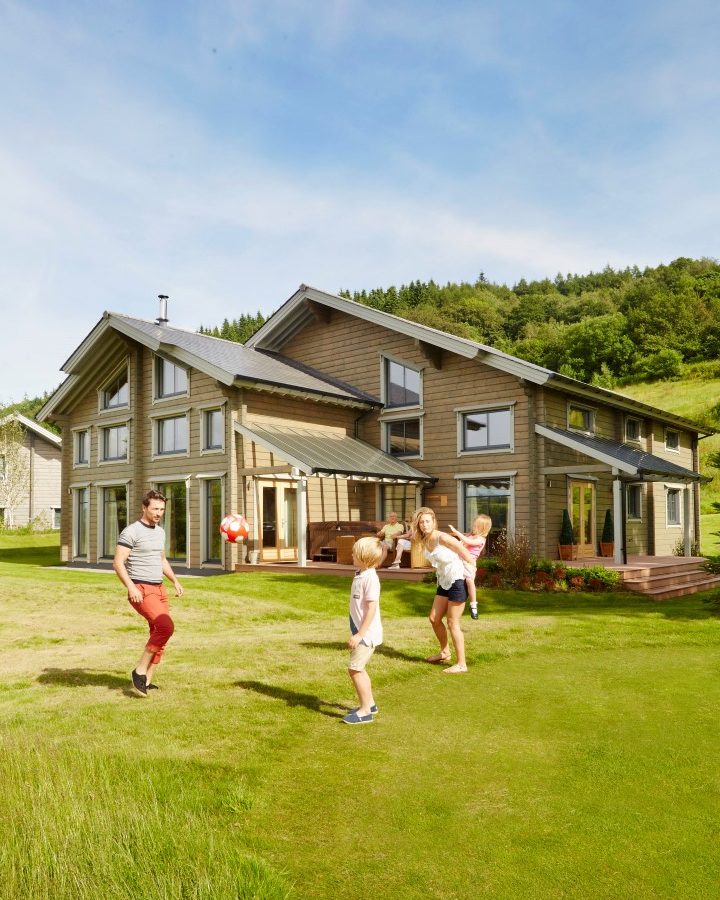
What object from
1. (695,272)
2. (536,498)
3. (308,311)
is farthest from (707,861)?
(695,272)

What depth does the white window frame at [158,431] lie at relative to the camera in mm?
23406

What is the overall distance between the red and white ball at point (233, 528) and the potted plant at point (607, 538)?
1085 cm

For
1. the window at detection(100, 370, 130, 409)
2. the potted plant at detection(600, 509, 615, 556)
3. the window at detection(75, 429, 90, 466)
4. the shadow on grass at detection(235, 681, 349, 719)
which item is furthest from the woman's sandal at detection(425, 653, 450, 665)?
the window at detection(75, 429, 90, 466)

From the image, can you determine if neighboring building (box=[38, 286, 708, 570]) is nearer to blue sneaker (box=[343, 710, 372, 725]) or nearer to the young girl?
the young girl

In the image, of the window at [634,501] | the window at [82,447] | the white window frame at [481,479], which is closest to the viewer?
the white window frame at [481,479]

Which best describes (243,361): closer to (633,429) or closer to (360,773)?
(633,429)

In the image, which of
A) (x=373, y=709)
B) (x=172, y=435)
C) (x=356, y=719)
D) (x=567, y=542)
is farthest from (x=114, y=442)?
(x=356, y=719)

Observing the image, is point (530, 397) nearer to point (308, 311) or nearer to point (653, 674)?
point (308, 311)

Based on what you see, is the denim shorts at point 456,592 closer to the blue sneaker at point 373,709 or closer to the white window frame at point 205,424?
the blue sneaker at point 373,709

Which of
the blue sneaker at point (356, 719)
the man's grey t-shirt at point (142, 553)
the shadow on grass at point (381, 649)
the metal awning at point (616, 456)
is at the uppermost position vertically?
the metal awning at point (616, 456)

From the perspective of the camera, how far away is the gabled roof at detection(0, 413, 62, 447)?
1690 inches

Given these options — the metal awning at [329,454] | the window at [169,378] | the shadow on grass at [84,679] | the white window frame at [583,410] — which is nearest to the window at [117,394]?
the window at [169,378]

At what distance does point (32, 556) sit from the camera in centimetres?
3078

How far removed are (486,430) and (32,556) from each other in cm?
1979
